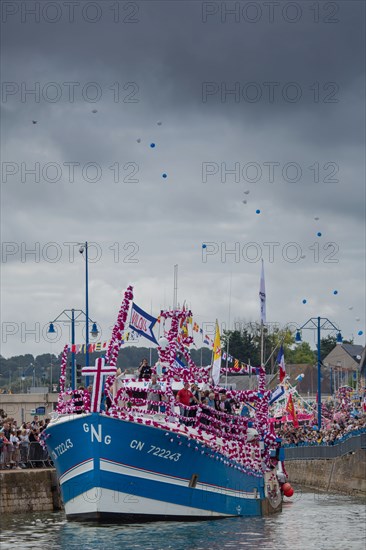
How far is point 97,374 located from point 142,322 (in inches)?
157

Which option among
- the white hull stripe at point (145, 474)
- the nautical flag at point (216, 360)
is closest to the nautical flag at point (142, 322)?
the nautical flag at point (216, 360)

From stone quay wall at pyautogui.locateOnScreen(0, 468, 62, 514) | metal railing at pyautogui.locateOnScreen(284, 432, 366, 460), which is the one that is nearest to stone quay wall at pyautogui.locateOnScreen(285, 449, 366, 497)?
metal railing at pyautogui.locateOnScreen(284, 432, 366, 460)

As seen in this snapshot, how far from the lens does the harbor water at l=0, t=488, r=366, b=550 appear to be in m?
32.8

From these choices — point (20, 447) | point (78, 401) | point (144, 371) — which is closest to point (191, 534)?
point (78, 401)

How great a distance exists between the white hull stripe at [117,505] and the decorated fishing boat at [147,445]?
0.10 ft

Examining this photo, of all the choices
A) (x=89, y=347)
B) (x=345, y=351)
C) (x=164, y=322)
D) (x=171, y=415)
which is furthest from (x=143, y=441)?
(x=345, y=351)

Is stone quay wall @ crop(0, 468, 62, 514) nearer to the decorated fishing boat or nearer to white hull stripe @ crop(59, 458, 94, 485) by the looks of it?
the decorated fishing boat

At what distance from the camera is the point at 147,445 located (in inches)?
1430

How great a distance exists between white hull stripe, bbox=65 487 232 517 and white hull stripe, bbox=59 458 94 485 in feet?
2.16

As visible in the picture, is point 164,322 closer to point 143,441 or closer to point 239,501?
point 143,441

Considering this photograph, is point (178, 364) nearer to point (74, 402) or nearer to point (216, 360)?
point (216, 360)

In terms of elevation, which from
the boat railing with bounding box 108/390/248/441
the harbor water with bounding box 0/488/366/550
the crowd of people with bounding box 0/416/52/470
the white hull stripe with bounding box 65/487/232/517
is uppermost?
the boat railing with bounding box 108/390/248/441

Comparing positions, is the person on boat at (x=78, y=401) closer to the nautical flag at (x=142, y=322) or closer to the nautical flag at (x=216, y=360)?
the nautical flag at (x=142, y=322)

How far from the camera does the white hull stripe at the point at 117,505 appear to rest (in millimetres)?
35875
